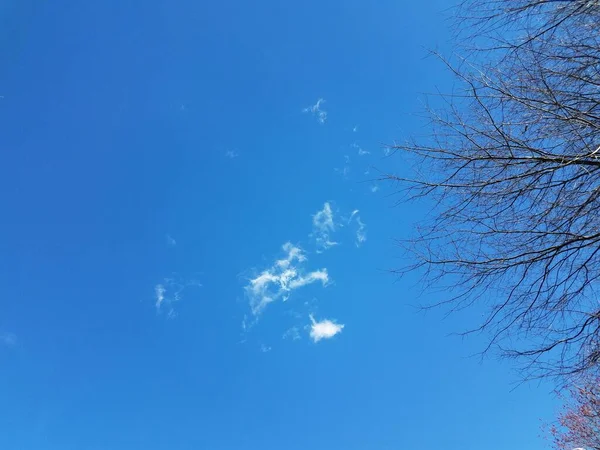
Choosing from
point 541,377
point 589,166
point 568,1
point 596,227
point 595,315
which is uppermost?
point 568,1

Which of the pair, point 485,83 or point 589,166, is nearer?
point 589,166

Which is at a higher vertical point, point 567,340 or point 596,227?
point 596,227

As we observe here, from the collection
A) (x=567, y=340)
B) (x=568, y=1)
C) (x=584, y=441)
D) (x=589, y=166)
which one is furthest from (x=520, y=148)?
(x=584, y=441)

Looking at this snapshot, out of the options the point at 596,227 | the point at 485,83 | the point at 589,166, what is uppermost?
the point at 485,83

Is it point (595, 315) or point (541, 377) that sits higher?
point (595, 315)

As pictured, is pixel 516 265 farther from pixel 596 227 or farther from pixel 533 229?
pixel 596 227

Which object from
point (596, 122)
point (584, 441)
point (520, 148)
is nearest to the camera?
point (596, 122)

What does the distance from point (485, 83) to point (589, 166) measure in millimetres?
1024

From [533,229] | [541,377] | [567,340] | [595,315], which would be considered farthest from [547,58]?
[541,377]

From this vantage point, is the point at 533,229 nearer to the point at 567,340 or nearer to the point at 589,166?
the point at 589,166

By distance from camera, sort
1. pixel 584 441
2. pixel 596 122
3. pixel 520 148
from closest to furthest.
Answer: pixel 596 122 → pixel 520 148 → pixel 584 441

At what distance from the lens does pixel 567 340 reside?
305cm

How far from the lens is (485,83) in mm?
3137

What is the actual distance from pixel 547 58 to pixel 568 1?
46 cm
